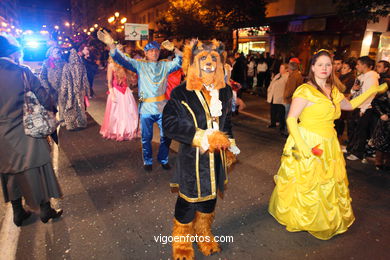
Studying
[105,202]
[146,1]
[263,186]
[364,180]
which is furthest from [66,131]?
[146,1]

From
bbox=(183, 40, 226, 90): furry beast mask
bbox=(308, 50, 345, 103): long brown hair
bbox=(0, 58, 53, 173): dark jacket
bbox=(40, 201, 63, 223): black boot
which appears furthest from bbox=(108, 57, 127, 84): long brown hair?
bbox=(308, 50, 345, 103): long brown hair

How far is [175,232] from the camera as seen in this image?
282 centimetres

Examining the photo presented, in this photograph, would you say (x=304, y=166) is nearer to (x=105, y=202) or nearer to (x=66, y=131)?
(x=105, y=202)

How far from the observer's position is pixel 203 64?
2.53 meters

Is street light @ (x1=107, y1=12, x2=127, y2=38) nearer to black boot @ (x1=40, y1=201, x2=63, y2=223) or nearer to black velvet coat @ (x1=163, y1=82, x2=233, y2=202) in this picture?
black boot @ (x1=40, y1=201, x2=63, y2=223)

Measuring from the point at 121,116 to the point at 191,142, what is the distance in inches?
191

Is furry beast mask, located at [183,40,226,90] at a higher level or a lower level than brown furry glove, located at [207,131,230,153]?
higher

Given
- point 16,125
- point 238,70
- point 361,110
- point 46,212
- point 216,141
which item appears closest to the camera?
point 216,141

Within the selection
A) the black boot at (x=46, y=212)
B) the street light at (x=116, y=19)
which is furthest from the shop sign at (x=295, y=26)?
the black boot at (x=46, y=212)

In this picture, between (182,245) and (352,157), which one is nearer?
(182,245)

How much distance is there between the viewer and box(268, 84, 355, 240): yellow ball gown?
10.2ft

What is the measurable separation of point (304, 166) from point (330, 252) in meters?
0.97

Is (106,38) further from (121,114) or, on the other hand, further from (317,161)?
(317,161)

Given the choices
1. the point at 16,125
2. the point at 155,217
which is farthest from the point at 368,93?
the point at 16,125
